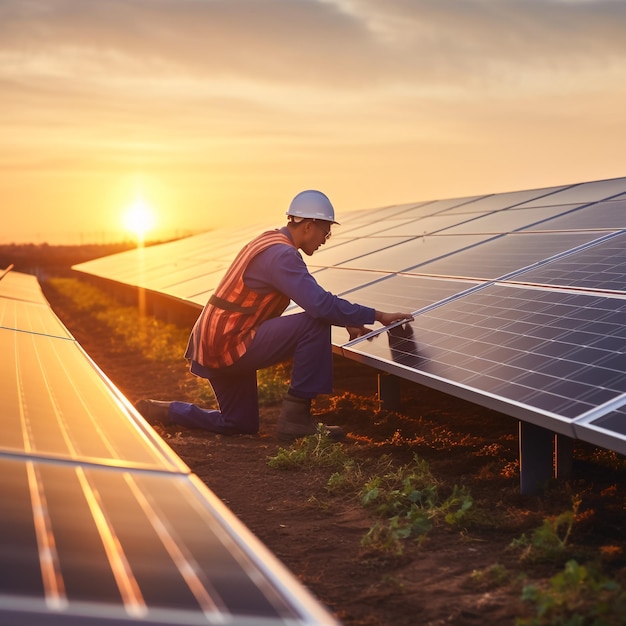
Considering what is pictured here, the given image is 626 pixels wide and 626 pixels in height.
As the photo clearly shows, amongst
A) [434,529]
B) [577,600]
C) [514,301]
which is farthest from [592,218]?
[577,600]

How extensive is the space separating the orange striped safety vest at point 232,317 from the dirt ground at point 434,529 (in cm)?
85

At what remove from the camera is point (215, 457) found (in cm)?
685

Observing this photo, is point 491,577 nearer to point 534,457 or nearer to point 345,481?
point 534,457

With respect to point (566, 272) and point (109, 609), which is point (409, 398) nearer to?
point (566, 272)

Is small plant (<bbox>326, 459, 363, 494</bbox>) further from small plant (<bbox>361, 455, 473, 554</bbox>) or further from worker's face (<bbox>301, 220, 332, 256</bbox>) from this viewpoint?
worker's face (<bbox>301, 220, 332, 256</bbox>)

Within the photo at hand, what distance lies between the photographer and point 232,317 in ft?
23.2

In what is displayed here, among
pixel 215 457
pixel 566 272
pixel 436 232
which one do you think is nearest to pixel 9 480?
pixel 215 457

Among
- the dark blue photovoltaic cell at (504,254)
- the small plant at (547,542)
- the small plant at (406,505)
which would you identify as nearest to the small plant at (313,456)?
the small plant at (406,505)

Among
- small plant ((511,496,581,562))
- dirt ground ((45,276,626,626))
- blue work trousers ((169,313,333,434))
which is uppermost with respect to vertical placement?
blue work trousers ((169,313,333,434))

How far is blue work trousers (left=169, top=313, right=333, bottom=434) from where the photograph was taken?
274 inches

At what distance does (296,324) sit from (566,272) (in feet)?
8.28

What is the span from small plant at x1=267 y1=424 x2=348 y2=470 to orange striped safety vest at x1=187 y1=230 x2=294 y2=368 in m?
1.01

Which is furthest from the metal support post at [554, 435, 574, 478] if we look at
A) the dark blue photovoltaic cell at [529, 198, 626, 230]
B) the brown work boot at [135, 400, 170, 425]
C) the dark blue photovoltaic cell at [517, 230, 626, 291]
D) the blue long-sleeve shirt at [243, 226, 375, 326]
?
the dark blue photovoltaic cell at [529, 198, 626, 230]

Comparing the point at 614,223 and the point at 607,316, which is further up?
the point at 614,223
